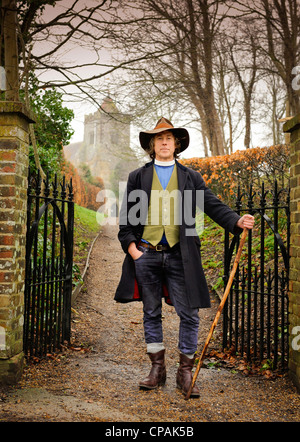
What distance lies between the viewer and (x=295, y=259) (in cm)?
362

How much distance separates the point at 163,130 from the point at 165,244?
98 centimetres

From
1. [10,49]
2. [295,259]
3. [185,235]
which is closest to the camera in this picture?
[185,235]

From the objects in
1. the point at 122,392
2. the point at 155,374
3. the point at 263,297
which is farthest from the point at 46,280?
the point at 263,297

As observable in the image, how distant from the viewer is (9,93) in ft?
17.4

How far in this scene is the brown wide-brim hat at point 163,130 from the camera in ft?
11.6

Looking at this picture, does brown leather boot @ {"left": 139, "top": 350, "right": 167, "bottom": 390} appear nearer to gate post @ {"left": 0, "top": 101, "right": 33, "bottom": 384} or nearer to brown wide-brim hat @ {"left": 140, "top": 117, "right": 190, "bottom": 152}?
gate post @ {"left": 0, "top": 101, "right": 33, "bottom": 384}

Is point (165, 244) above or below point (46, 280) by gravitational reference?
above

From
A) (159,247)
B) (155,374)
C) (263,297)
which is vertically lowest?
(155,374)

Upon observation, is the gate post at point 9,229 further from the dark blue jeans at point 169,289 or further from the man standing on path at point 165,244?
the dark blue jeans at point 169,289

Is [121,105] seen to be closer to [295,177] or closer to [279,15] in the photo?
[295,177]

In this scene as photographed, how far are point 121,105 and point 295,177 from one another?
4.40 metres

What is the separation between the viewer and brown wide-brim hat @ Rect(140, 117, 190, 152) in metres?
3.53

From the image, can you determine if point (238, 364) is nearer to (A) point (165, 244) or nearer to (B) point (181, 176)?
(A) point (165, 244)

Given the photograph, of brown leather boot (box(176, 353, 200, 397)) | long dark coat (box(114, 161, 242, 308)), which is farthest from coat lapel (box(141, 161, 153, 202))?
brown leather boot (box(176, 353, 200, 397))
